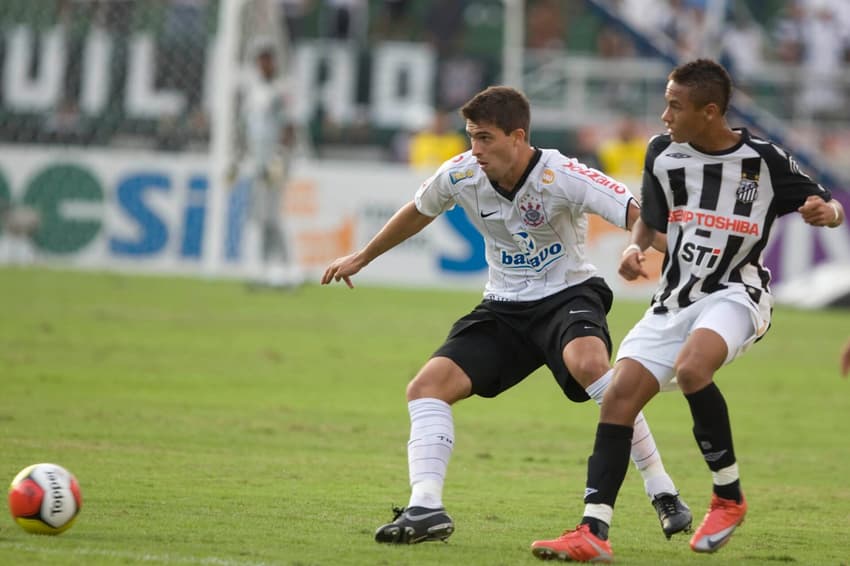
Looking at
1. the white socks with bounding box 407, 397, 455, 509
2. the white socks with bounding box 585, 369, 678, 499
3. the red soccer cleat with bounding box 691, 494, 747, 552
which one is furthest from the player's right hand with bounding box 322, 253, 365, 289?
the red soccer cleat with bounding box 691, 494, 747, 552

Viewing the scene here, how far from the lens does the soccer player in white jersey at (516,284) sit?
6395mm

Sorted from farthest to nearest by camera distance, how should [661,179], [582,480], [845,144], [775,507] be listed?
[845,144] → [582,480] → [775,507] → [661,179]

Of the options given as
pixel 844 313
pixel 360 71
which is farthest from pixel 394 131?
pixel 844 313

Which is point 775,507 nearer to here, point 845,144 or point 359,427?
point 359,427

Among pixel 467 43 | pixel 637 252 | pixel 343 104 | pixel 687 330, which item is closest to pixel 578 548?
pixel 687 330

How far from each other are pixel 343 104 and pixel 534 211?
2211 centimetres

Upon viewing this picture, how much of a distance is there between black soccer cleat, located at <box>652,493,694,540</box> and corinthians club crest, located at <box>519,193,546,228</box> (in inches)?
52.1

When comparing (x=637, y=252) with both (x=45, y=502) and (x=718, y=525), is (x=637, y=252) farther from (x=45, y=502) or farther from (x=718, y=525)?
(x=45, y=502)

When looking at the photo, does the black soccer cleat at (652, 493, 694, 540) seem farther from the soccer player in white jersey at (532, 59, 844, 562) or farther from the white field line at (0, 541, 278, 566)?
the white field line at (0, 541, 278, 566)

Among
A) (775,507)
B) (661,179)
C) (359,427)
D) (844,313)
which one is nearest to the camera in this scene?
(661,179)

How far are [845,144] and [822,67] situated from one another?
6.95 feet

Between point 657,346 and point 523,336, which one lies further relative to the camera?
point 523,336

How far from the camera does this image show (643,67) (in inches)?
1115

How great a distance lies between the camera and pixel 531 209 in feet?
21.8
